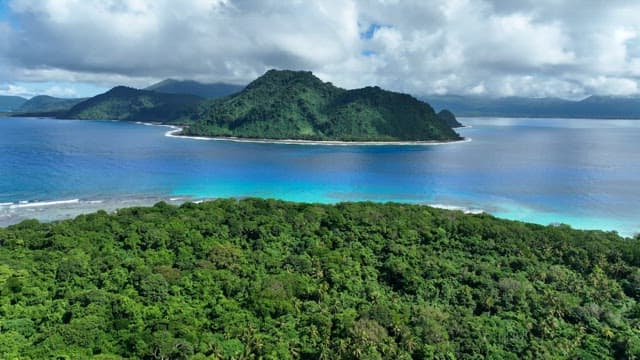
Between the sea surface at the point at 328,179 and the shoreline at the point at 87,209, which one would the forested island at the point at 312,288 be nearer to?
the shoreline at the point at 87,209

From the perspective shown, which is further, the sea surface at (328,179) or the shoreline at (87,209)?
the sea surface at (328,179)

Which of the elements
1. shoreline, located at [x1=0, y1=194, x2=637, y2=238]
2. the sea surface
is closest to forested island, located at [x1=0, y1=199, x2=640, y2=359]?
shoreline, located at [x1=0, y1=194, x2=637, y2=238]

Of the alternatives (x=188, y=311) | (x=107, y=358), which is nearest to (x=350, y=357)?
(x=188, y=311)

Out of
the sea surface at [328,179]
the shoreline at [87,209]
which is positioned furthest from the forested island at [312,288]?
the sea surface at [328,179]

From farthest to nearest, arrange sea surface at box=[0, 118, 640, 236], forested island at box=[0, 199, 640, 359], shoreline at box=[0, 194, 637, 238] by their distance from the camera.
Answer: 1. sea surface at box=[0, 118, 640, 236]
2. shoreline at box=[0, 194, 637, 238]
3. forested island at box=[0, 199, 640, 359]

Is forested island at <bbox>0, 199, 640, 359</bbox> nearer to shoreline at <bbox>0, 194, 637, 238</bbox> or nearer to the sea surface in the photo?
shoreline at <bbox>0, 194, 637, 238</bbox>
